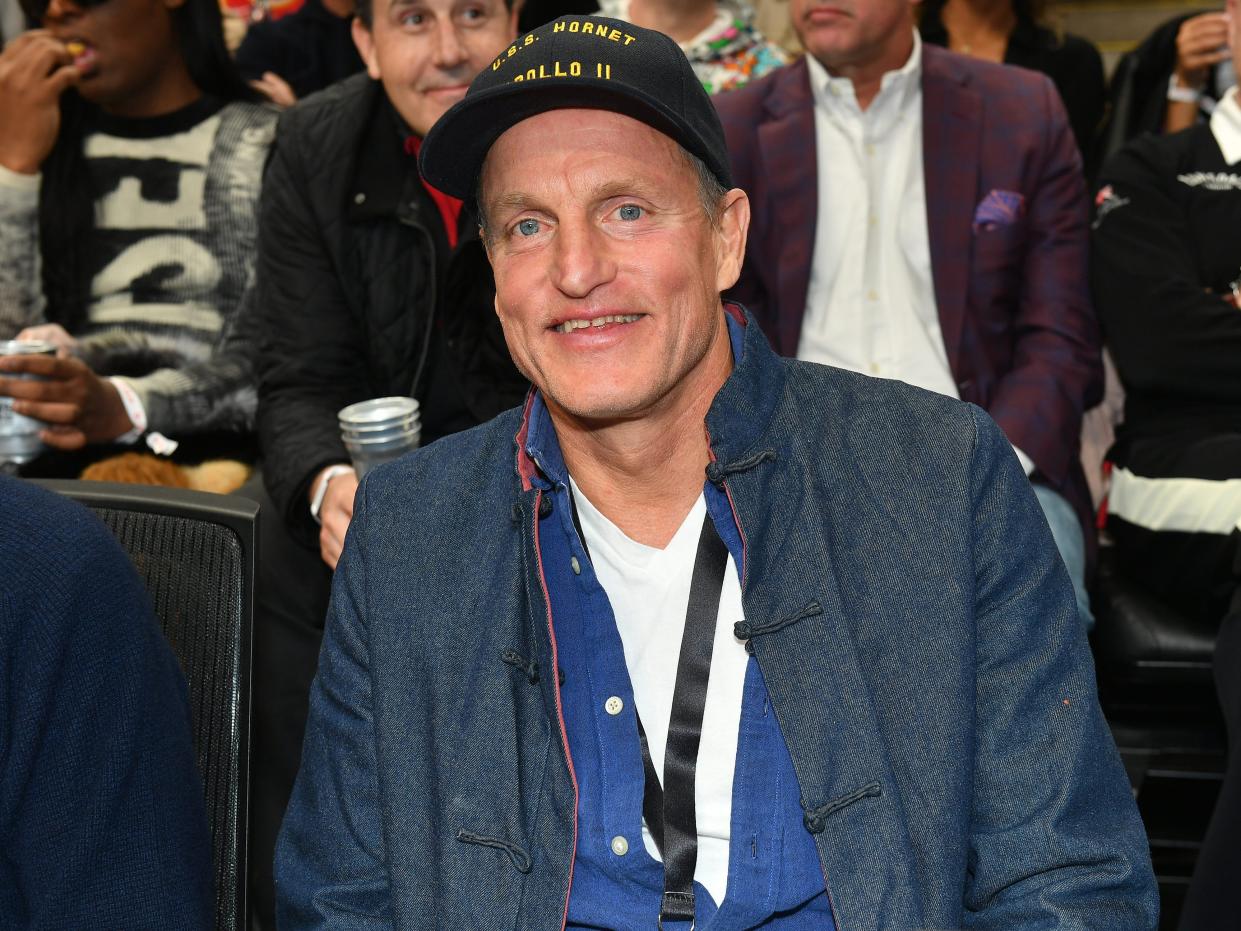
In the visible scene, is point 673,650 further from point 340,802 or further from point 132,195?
point 132,195

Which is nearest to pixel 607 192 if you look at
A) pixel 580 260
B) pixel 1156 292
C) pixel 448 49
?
pixel 580 260

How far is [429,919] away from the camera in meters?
1.60

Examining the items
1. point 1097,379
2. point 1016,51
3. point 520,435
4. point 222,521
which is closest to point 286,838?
point 222,521

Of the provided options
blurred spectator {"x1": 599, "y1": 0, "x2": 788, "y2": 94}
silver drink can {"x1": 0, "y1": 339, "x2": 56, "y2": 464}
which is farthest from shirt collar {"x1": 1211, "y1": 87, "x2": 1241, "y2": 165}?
silver drink can {"x1": 0, "y1": 339, "x2": 56, "y2": 464}

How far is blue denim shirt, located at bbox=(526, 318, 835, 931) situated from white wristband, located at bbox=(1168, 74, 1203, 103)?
2.98m

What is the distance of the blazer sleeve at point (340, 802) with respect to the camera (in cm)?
166

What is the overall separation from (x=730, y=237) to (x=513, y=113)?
0.32 meters

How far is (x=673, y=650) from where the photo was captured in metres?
1.68

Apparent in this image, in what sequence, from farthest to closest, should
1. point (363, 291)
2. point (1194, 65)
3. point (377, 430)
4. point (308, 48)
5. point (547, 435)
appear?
point (308, 48) → point (1194, 65) → point (363, 291) → point (377, 430) → point (547, 435)

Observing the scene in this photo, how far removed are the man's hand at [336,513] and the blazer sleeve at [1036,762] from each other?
4.39 feet

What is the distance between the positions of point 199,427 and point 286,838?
69.8 inches

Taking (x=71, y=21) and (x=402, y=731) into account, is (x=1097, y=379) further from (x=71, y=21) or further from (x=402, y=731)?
(x=71, y=21)

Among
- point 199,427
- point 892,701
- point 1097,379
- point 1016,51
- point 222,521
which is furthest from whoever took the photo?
point 1016,51

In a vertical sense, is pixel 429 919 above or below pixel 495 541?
below
